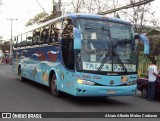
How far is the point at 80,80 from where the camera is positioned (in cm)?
1108

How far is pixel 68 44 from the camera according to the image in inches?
468

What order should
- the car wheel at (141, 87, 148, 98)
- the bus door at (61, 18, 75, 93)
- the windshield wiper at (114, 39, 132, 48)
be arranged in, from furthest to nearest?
1. the car wheel at (141, 87, 148, 98)
2. the windshield wiper at (114, 39, 132, 48)
3. the bus door at (61, 18, 75, 93)

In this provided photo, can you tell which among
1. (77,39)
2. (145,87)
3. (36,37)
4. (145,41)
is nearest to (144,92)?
(145,87)

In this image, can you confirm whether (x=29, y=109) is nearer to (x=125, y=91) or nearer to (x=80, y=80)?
(x=80, y=80)

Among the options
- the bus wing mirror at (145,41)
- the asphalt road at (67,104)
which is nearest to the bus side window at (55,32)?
the asphalt road at (67,104)

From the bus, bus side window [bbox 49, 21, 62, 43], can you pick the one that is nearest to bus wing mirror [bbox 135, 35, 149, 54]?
the bus

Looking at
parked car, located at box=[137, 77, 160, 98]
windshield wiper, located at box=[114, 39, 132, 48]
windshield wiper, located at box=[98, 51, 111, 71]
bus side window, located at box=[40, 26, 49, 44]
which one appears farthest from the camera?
bus side window, located at box=[40, 26, 49, 44]

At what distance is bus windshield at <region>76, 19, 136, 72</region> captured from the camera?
36.7ft

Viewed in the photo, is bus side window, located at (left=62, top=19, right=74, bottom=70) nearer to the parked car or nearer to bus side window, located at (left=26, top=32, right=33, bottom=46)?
the parked car

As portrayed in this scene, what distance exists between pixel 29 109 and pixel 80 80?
Answer: 6.55 feet

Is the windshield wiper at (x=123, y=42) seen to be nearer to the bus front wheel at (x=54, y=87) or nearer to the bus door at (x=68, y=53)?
the bus door at (x=68, y=53)

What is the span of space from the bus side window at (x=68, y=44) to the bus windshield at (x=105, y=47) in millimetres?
475

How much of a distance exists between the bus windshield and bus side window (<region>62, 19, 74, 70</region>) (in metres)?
0.48

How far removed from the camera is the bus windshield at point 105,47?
11.2 meters
